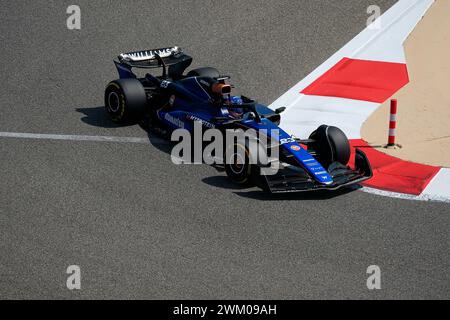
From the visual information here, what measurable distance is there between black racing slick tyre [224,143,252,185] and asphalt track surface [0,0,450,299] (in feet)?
0.46

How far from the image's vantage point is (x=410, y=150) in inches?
443

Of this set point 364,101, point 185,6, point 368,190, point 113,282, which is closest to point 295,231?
point 368,190

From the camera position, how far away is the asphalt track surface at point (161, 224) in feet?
24.5

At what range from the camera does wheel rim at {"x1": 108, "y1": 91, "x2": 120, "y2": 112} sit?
11.6m

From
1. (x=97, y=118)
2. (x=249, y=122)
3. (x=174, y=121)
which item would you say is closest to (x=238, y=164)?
(x=249, y=122)

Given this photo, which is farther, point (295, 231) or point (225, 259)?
point (295, 231)

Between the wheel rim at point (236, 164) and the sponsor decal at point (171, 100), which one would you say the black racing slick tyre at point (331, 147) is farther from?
the sponsor decal at point (171, 100)

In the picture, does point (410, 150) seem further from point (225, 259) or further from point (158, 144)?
point (225, 259)

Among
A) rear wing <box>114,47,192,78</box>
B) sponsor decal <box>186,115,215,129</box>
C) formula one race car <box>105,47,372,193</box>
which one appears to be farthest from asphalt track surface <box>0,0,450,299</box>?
rear wing <box>114,47,192,78</box>

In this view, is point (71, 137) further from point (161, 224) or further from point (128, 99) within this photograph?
point (161, 224)

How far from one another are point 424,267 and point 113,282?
3.24 m

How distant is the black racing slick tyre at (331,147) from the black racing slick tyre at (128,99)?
2.92m

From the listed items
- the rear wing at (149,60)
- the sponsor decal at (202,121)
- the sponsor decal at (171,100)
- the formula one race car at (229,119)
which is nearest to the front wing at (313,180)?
the formula one race car at (229,119)

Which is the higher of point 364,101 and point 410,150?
point 364,101
